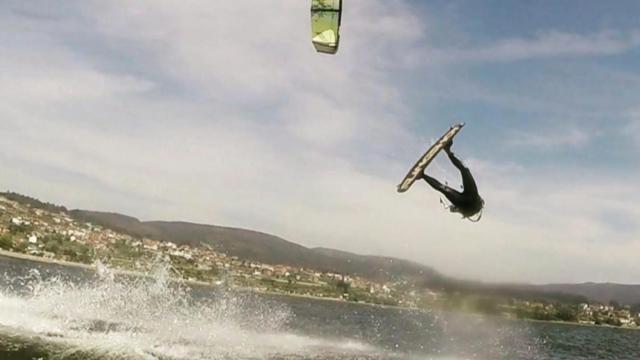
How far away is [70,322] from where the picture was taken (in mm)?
29375

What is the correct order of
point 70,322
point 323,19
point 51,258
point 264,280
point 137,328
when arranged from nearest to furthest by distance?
point 323,19 → point 70,322 → point 137,328 → point 51,258 → point 264,280

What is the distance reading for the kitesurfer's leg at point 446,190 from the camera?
10.6 m

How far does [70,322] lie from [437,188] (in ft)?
79.0

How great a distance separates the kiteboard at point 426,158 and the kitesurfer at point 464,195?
111 mm

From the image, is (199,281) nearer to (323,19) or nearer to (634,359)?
(634,359)

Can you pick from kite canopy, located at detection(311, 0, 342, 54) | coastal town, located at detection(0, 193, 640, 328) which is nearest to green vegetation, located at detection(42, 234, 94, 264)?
coastal town, located at detection(0, 193, 640, 328)

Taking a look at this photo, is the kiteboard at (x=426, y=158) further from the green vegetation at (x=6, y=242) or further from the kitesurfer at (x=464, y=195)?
the green vegetation at (x=6, y=242)

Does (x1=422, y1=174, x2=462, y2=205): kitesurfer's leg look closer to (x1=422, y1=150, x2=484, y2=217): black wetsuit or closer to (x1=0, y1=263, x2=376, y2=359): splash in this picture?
(x1=422, y1=150, x2=484, y2=217): black wetsuit

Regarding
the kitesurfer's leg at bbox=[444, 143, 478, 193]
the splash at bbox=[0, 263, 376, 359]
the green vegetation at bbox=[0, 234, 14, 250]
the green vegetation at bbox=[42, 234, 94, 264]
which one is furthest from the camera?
the green vegetation at bbox=[42, 234, 94, 264]

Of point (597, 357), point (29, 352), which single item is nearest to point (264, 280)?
point (597, 357)

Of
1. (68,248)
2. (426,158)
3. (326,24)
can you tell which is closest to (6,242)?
(68,248)

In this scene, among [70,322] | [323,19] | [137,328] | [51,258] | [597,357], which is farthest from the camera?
[51,258]

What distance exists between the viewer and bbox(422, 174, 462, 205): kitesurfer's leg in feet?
34.7

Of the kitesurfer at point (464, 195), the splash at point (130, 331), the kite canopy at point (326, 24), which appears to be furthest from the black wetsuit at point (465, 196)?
the splash at point (130, 331)
